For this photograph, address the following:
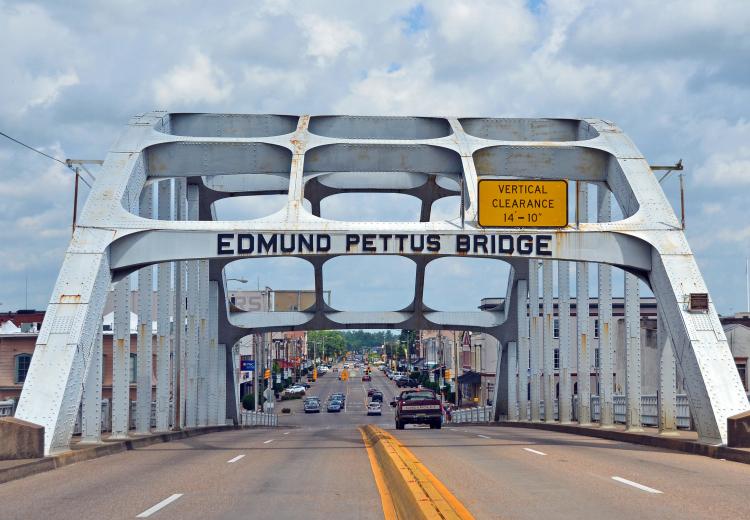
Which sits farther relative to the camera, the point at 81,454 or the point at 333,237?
the point at 333,237

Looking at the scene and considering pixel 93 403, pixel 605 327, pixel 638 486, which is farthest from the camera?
pixel 605 327

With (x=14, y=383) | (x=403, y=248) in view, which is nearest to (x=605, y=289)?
(x=403, y=248)

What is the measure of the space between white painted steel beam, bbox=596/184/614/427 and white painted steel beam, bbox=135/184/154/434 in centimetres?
1279

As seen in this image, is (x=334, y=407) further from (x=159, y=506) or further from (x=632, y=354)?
(x=159, y=506)

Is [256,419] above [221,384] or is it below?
below

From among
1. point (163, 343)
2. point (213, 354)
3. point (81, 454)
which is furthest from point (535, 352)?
point (81, 454)

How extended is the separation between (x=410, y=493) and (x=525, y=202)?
540 inches

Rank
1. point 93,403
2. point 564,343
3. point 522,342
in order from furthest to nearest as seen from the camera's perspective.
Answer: point 522,342
point 564,343
point 93,403

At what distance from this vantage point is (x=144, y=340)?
2698cm

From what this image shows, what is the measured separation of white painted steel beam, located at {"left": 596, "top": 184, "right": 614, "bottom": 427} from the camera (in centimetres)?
2897

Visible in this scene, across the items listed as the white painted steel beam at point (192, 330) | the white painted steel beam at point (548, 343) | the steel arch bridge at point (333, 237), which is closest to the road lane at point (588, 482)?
the steel arch bridge at point (333, 237)

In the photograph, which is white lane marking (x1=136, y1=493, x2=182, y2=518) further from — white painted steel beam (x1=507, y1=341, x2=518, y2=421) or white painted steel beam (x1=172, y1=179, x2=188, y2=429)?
white painted steel beam (x1=507, y1=341, x2=518, y2=421)

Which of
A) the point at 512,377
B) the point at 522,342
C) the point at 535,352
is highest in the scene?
the point at 522,342

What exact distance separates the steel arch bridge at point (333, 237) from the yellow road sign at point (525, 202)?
0.32m
